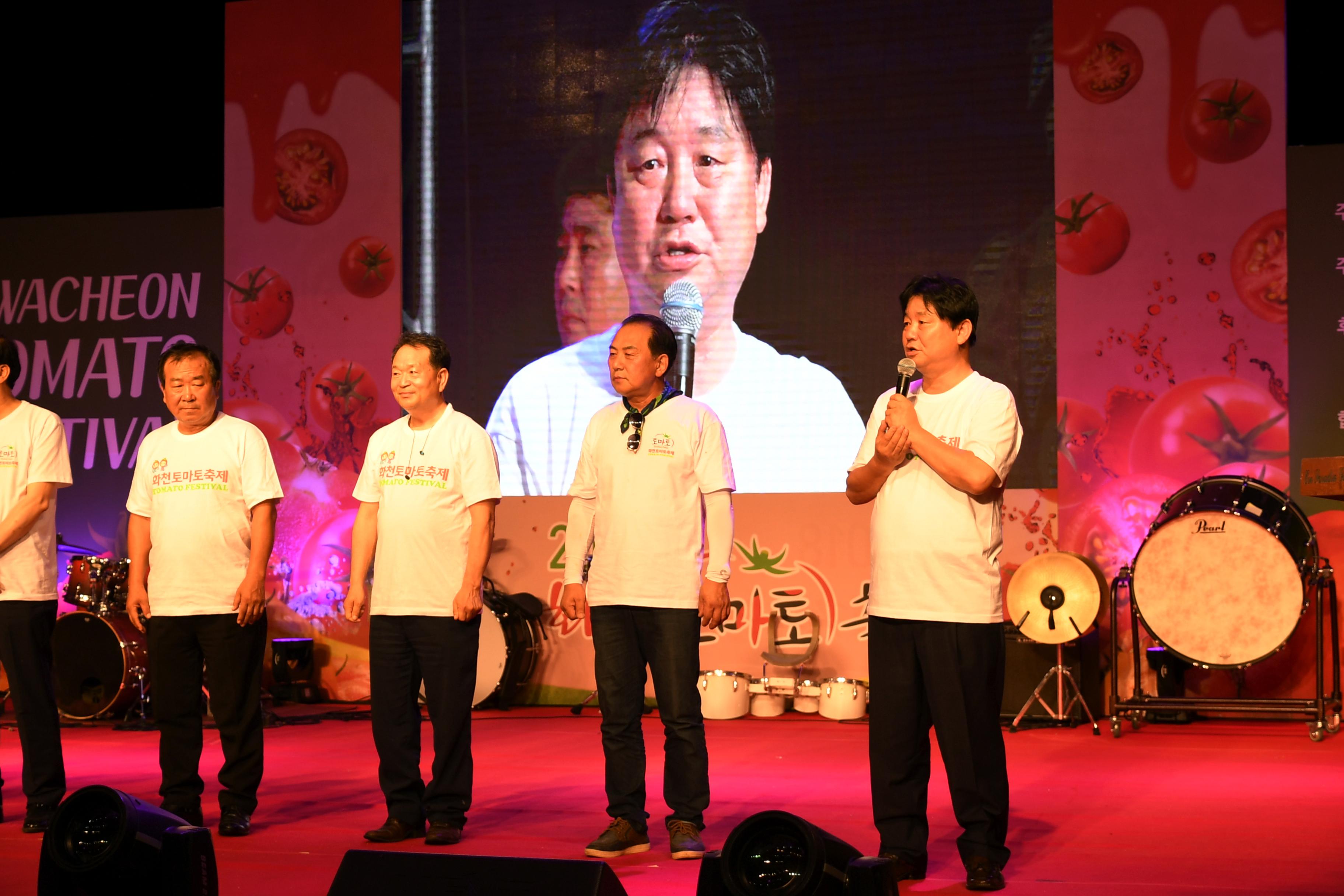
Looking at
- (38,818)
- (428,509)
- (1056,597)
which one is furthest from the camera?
(1056,597)

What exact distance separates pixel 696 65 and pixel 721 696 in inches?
141

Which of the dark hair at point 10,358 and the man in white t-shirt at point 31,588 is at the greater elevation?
the dark hair at point 10,358

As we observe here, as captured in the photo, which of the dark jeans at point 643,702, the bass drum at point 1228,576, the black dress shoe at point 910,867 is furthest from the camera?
the bass drum at point 1228,576

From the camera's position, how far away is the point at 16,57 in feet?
28.5

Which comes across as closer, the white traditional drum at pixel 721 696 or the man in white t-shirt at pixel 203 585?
the man in white t-shirt at pixel 203 585

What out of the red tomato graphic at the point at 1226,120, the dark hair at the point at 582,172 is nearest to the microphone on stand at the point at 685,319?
the dark hair at the point at 582,172

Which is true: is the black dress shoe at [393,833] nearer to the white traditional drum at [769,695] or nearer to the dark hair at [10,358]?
the dark hair at [10,358]

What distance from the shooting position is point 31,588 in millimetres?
4137

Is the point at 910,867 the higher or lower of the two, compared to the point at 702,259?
lower

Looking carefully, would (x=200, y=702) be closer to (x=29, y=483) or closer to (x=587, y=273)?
(x=29, y=483)

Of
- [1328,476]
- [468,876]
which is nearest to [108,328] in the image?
[468,876]

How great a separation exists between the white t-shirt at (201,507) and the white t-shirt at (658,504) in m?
1.05

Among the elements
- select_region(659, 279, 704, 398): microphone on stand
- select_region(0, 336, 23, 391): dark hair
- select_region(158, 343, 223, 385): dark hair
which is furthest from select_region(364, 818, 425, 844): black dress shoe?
select_region(659, 279, 704, 398): microphone on stand

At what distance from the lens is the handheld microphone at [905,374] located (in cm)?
320
